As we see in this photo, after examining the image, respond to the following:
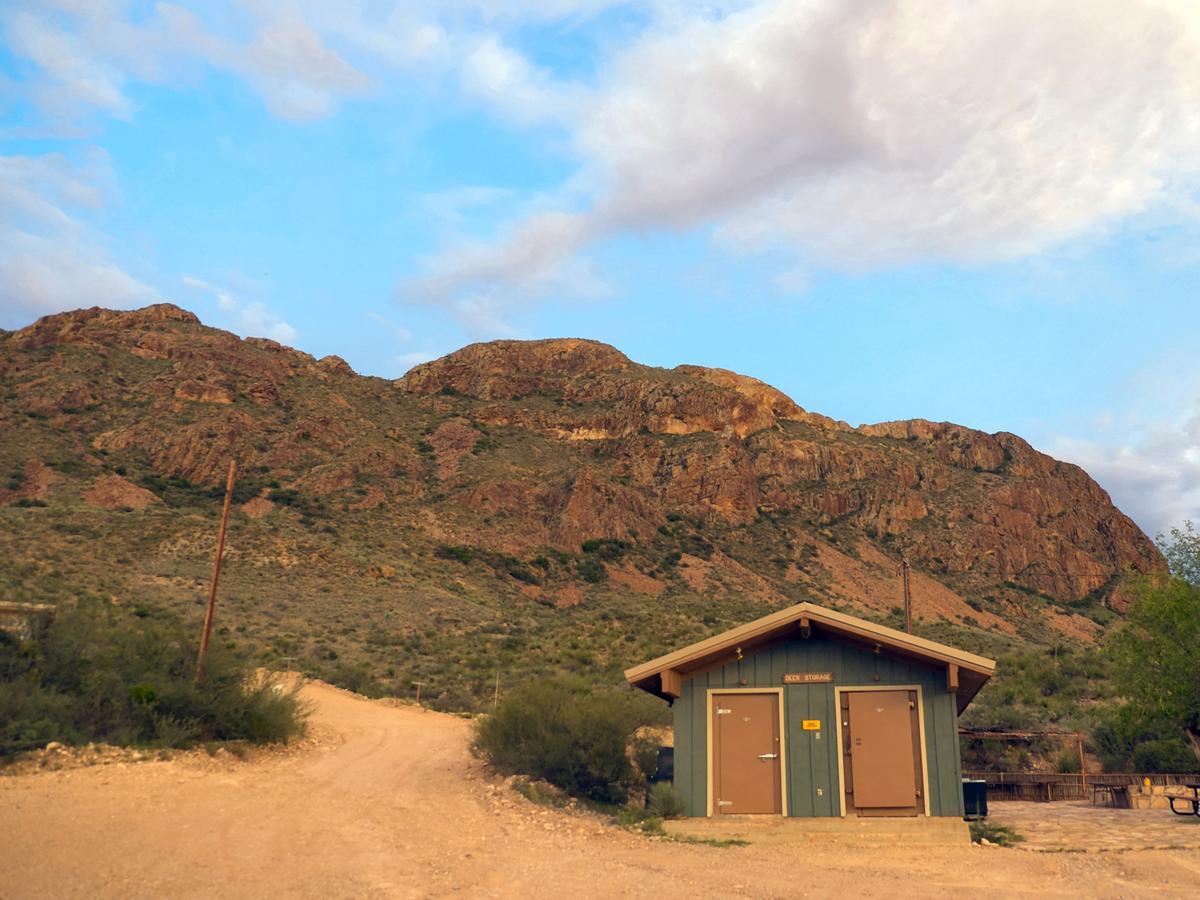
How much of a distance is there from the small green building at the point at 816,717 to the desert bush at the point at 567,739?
84.2 inches

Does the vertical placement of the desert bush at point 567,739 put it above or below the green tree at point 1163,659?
below

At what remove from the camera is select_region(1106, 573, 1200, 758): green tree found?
17.4 m

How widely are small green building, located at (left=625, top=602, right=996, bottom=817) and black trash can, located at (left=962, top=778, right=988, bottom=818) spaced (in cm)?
100

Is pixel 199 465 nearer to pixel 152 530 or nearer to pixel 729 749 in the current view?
pixel 152 530

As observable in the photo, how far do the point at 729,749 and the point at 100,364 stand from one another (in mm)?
79933

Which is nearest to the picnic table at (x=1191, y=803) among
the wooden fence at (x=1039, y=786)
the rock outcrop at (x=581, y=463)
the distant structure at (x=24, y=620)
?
the wooden fence at (x=1039, y=786)

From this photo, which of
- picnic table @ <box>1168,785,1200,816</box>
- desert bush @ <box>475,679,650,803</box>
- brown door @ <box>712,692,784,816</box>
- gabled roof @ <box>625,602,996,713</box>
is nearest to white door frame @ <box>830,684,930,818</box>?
gabled roof @ <box>625,602,996,713</box>

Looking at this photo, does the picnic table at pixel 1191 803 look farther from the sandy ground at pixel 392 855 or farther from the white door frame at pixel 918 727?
the white door frame at pixel 918 727

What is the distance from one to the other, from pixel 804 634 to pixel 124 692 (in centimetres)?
1204

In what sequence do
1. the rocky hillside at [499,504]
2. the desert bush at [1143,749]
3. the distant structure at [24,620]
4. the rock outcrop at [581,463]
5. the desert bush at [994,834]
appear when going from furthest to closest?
the rock outcrop at [581,463] → the rocky hillside at [499,504] → the desert bush at [1143,749] → the distant structure at [24,620] → the desert bush at [994,834]

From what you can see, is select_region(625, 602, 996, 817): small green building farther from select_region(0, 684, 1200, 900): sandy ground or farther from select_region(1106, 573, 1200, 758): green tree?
select_region(1106, 573, 1200, 758): green tree

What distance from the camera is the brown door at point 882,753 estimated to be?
13875mm

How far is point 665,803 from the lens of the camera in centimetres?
1420

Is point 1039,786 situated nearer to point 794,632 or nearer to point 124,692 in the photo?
point 794,632
